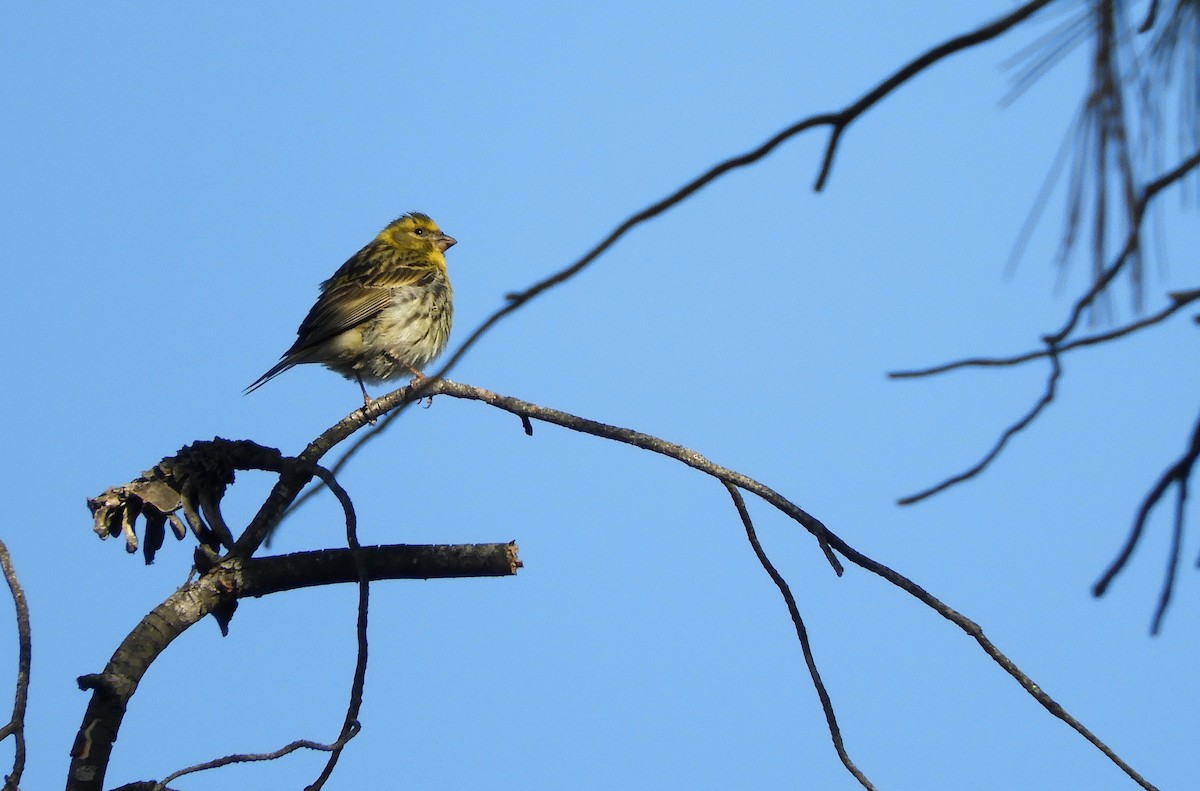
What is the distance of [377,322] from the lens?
755cm

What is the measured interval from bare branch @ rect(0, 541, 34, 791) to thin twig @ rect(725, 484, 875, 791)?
68.3 inches

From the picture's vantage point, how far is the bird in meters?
7.43

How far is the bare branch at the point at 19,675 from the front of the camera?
106 inches

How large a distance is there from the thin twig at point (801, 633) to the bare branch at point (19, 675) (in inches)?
68.3

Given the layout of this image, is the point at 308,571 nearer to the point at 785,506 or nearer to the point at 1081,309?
the point at 785,506

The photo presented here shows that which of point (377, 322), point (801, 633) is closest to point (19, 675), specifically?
point (801, 633)

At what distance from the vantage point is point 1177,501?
148 centimetres

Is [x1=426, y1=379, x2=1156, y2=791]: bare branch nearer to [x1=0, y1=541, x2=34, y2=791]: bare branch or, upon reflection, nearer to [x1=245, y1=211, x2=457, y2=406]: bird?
[x1=0, y1=541, x2=34, y2=791]: bare branch

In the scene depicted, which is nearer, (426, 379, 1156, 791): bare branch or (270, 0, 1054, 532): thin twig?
(270, 0, 1054, 532): thin twig

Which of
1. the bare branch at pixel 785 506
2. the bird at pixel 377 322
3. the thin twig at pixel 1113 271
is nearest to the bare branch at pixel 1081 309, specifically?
the thin twig at pixel 1113 271

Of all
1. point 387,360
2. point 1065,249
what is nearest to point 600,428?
point 1065,249

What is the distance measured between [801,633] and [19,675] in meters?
1.82

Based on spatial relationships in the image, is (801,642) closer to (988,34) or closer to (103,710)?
(103,710)

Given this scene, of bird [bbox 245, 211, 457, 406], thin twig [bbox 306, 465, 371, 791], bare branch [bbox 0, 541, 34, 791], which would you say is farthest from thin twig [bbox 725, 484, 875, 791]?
bird [bbox 245, 211, 457, 406]
